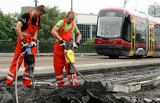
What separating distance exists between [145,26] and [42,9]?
23.0 meters

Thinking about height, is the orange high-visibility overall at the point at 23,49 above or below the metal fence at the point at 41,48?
above

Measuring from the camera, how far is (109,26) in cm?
2709

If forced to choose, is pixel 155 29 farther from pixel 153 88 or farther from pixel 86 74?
pixel 153 88

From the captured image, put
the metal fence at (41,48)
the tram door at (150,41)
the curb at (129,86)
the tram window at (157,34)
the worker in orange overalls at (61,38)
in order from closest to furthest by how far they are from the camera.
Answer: the curb at (129,86), the worker in orange overalls at (61,38), the tram door at (150,41), the tram window at (157,34), the metal fence at (41,48)

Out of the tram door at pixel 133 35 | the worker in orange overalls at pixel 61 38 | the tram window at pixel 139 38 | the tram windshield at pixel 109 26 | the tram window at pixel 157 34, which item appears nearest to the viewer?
the worker in orange overalls at pixel 61 38

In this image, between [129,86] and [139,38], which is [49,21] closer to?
[139,38]

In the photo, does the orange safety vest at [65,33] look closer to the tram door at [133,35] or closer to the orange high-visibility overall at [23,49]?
→ the orange high-visibility overall at [23,49]

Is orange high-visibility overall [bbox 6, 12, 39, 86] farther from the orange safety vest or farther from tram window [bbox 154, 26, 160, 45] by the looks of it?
tram window [bbox 154, 26, 160, 45]

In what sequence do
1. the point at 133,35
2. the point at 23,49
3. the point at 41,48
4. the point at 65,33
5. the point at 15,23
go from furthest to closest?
1. the point at 15,23
2. the point at 41,48
3. the point at 133,35
4. the point at 65,33
5. the point at 23,49

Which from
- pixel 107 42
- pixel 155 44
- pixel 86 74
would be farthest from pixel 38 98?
pixel 155 44

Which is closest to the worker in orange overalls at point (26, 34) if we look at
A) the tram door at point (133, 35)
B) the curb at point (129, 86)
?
the curb at point (129, 86)

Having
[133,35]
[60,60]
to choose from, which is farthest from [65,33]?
[133,35]

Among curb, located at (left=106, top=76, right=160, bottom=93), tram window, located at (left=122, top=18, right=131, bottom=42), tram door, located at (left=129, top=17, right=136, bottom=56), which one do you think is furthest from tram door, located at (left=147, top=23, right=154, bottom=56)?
curb, located at (left=106, top=76, right=160, bottom=93)

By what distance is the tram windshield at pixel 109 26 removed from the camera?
87.4ft
